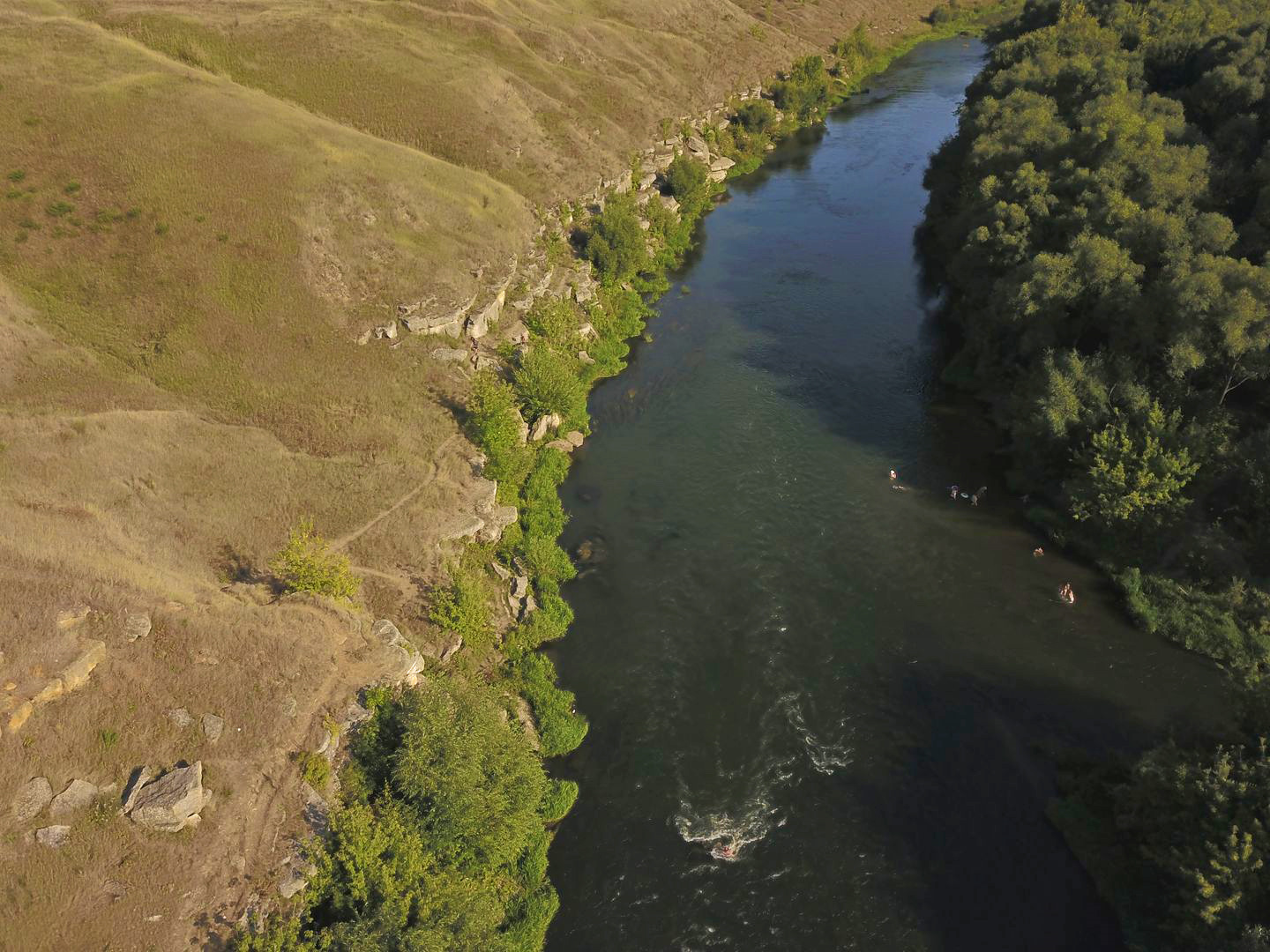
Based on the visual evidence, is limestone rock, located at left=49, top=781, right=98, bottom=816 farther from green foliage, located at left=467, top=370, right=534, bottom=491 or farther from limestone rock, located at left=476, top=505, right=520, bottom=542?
green foliage, located at left=467, top=370, right=534, bottom=491

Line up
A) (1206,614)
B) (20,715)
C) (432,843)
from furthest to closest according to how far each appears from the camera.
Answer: (1206,614), (432,843), (20,715)

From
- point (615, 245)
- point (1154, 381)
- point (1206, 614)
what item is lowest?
point (615, 245)

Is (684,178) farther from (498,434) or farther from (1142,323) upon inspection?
(1142,323)

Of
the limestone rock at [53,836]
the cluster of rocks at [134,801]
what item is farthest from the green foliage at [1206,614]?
the limestone rock at [53,836]

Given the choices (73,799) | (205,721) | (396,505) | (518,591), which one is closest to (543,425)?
(396,505)

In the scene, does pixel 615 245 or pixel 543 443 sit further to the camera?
pixel 615 245

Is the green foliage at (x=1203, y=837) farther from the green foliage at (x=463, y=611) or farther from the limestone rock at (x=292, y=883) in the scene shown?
the limestone rock at (x=292, y=883)

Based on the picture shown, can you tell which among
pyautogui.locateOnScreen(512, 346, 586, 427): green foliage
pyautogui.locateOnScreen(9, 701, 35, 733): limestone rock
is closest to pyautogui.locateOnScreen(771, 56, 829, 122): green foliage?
pyautogui.locateOnScreen(512, 346, 586, 427): green foliage
